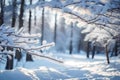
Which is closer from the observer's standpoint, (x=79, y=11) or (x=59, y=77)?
(x=79, y=11)

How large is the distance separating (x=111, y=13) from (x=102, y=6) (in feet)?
3.05

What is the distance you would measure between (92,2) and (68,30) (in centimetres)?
8259

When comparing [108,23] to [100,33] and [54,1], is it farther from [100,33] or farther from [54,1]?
[100,33]

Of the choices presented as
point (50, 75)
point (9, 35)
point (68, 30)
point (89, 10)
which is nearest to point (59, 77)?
point (50, 75)

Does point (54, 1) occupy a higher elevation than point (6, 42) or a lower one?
higher

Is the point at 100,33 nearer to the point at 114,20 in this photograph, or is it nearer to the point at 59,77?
the point at 59,77

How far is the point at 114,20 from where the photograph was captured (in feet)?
35.9

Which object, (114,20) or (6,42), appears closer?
(6,42)

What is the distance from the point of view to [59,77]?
14125 mm

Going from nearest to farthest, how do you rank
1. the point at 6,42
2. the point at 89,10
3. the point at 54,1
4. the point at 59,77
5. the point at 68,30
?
the point at 6,42 → the point at 54,1 → the point at 89,10 → the point at 59,77 → the point at 68,30

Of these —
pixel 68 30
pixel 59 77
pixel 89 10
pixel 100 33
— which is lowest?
pixel 68 30

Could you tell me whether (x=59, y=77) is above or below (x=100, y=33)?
below

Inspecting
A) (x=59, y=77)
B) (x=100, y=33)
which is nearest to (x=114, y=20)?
(x=59, y=77)

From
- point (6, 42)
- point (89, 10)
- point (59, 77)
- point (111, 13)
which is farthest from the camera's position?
point (59, 77)
